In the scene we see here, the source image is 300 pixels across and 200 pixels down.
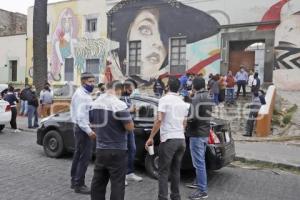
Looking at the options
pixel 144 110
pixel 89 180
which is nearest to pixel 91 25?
pixel 144 110

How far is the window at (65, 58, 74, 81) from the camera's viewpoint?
2697 cm

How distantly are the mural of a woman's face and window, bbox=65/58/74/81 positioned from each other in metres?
5.74

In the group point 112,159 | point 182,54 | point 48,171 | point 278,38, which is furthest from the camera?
point 182,54

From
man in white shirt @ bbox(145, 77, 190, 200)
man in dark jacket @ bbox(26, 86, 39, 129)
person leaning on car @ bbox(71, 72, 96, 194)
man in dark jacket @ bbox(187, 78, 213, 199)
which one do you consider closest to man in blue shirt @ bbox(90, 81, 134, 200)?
man in white shirt @ bbox(145, 77, 190, 200)

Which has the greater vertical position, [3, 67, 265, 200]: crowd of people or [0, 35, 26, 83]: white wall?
[0, 35, 26, 83]: white wall

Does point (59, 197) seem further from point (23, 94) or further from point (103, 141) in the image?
point (23, 94)

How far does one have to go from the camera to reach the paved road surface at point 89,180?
600 cm

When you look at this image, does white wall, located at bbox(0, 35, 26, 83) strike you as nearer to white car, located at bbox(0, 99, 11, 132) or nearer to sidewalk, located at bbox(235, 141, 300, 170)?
white car, located at bbox(0, 99, 11, 132)

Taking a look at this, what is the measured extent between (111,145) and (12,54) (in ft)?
95.7

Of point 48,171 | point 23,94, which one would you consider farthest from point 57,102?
point 48,171

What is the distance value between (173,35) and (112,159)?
713 inches

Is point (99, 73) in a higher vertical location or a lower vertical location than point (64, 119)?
higher

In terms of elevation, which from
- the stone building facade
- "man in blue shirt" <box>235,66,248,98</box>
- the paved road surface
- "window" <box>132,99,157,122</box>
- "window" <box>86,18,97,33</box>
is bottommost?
the paved road surface

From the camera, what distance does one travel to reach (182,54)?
22.1 metres
